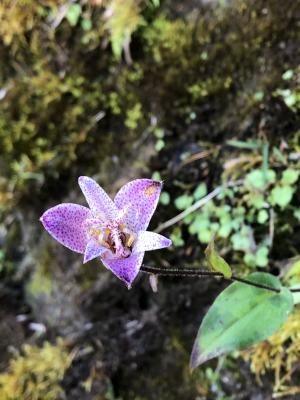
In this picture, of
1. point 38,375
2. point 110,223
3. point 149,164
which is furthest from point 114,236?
point 38,375

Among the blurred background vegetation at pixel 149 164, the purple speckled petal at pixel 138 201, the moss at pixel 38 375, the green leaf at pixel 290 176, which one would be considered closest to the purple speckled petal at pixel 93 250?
the purple speckled petal at pixel 138 201

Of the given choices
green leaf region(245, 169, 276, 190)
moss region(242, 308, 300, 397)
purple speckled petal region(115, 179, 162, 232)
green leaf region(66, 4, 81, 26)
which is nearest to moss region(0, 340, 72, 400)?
moss region(242, 308, 300, 397)

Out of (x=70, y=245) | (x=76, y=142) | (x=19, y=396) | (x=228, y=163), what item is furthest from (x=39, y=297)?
(x=70, y=245)

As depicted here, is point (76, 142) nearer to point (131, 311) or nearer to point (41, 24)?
point (41, 24)

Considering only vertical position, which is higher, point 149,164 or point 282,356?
point 149,164

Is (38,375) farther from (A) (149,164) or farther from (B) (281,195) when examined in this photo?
(B) (281,195)
